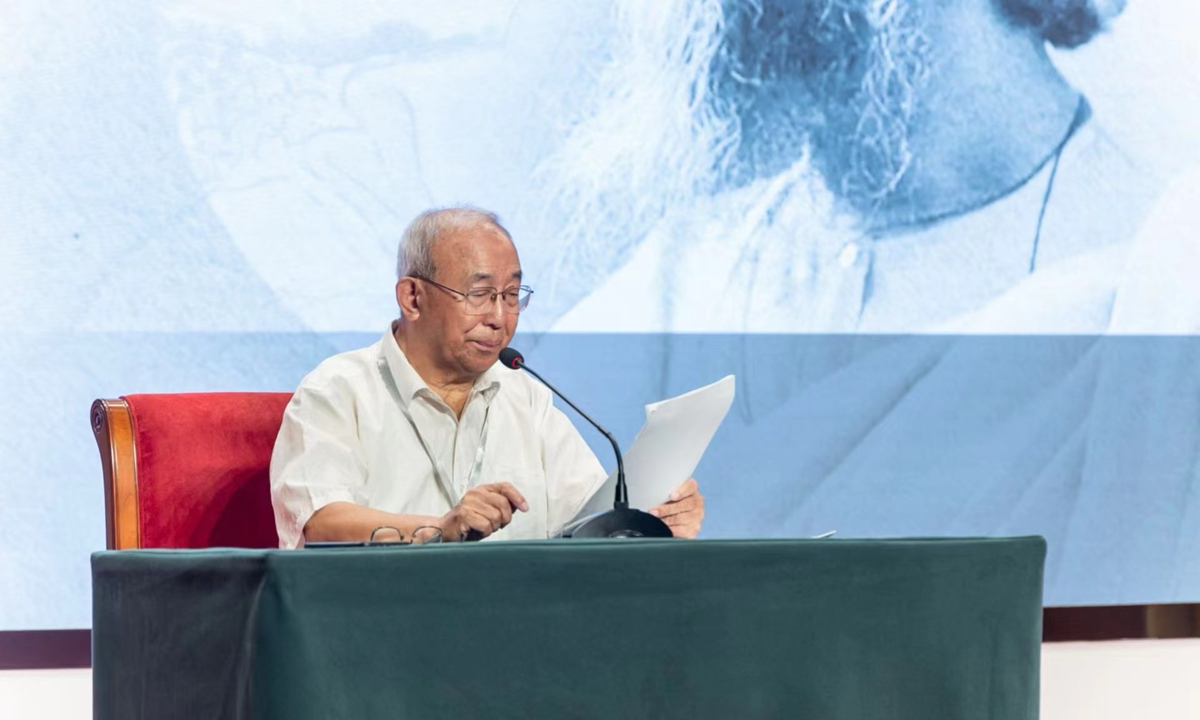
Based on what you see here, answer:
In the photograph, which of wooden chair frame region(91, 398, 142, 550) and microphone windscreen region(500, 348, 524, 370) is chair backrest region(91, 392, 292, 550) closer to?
wooden chair frame region(91, 398, 142, 550)

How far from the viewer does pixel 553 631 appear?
0.93 m

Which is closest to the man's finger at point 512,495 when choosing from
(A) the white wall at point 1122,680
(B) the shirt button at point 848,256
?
(B) the shirt button at point 848,256

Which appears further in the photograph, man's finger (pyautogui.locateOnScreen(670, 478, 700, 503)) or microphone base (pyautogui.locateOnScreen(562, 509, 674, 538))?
man's finger (pyautogui.locateOnScreen(670, 478, 700, 503))

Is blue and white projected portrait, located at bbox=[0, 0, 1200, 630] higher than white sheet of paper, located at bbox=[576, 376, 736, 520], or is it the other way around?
blue and white projected portrait, located at bbox=[0, 0, 1200, 630]

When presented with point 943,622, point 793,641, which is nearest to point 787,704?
point 793,641

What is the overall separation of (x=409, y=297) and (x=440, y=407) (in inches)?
6.7

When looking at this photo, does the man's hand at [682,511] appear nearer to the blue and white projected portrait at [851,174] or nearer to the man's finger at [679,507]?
the man's finger at [679,507]

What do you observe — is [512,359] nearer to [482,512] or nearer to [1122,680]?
[482,512]

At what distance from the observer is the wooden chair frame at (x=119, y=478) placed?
1734mm

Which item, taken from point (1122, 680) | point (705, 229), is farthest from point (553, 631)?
point (1122, 680)

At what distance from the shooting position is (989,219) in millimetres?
2848

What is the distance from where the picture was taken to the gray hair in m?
1.95

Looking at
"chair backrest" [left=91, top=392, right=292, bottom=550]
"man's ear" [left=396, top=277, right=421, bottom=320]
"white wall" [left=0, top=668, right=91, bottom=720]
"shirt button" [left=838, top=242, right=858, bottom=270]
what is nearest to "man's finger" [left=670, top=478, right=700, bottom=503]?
"man's ear" [left=396, top=277, right=421, bottom=320]

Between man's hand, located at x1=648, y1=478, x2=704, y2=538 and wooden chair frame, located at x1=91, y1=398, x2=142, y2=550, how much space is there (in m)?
0.68
